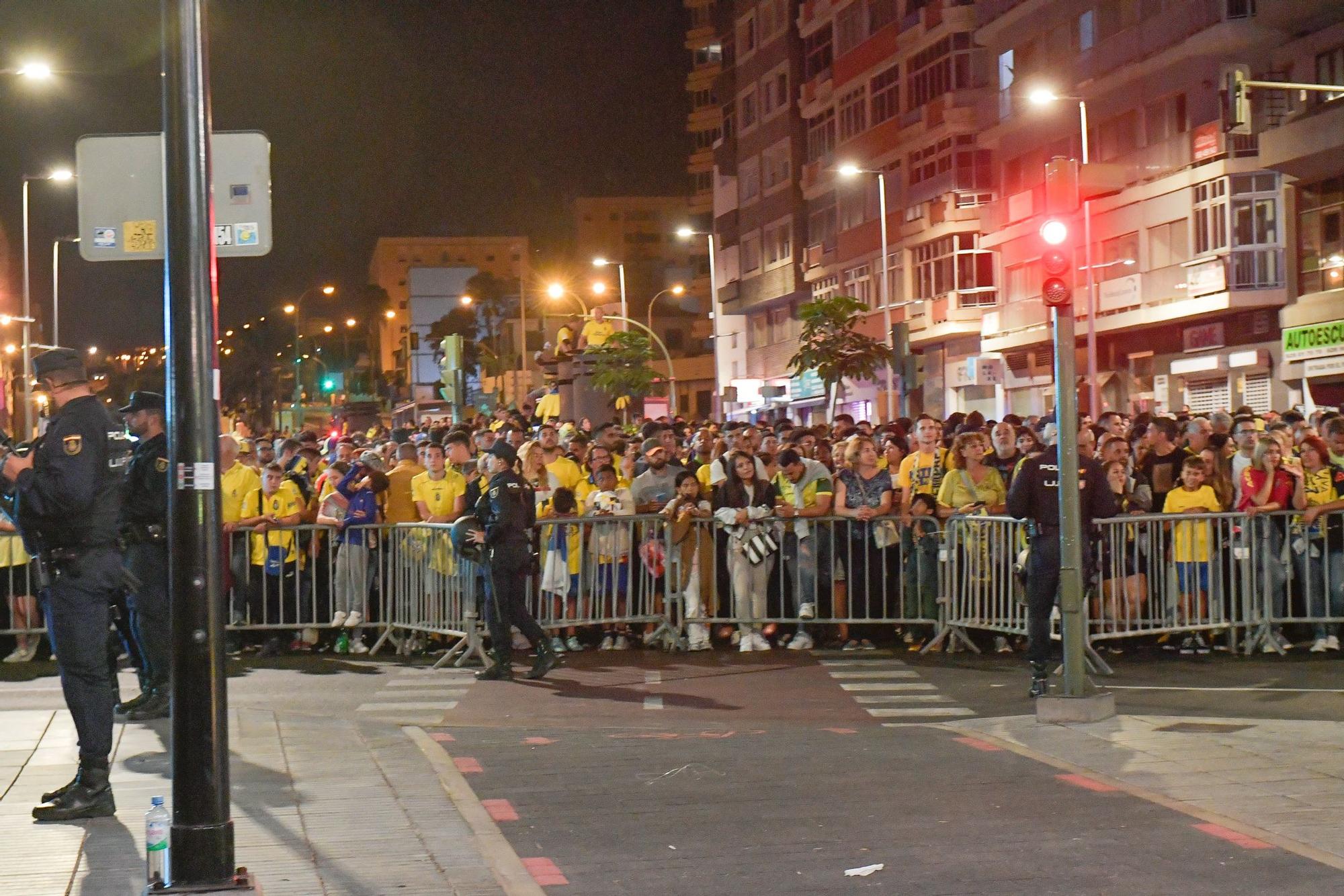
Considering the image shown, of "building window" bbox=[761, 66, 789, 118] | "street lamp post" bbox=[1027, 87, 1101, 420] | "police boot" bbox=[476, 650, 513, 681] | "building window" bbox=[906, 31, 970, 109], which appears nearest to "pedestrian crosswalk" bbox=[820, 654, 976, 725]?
"police boot" bbox=[476, 650, 513, 681]

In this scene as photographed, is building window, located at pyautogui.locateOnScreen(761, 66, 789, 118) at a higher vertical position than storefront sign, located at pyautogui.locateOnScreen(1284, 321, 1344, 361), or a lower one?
higher

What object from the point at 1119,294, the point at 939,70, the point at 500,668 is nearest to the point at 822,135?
the point at 939,70

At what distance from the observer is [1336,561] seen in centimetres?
1393

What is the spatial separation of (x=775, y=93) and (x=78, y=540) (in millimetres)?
56578

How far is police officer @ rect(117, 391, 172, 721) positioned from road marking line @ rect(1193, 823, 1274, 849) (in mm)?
6199

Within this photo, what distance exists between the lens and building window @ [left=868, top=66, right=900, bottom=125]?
168ft

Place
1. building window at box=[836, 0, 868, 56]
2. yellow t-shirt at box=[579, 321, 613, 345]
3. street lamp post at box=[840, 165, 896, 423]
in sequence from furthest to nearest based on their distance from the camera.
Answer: building window at box=[836, 0, 868, 56] < street lamp post at box=[840, 165, 896, 423] < yellow t-shirt at box=[579, 321, 613, 345]

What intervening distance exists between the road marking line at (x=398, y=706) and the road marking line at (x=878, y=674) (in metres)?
3.05

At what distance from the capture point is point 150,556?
428 inches

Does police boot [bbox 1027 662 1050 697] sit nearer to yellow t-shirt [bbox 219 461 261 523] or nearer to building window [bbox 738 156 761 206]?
yellow t-shirt [bbox 219 461 261 523]

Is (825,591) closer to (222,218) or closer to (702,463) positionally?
(702,463)

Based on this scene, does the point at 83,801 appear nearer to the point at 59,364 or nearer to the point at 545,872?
the point at 59,364

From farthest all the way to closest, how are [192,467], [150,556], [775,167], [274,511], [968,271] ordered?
[775,167], [968,271], [274,511], [150,556], [192,467]

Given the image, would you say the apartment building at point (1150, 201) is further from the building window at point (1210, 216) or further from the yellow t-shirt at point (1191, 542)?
the yellow t-shirt at point (1191, 542)
